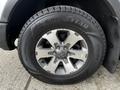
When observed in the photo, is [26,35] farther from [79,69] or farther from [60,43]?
[79,69]

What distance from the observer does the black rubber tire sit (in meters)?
2.68

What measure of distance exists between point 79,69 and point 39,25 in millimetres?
726

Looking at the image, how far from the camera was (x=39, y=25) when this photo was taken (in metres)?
2.70

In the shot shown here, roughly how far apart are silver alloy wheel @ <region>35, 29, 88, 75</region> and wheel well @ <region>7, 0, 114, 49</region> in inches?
14.9

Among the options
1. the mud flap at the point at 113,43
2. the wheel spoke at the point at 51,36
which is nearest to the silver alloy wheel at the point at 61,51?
the wheel spoke at the point at 51,36

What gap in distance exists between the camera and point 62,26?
8.87ft

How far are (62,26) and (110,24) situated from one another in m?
0.58

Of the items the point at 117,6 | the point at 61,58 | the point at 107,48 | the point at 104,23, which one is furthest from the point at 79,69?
the point at 117,6

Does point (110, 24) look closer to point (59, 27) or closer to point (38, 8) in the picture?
point (59, 27)

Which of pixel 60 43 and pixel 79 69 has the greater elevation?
pixel 60 43

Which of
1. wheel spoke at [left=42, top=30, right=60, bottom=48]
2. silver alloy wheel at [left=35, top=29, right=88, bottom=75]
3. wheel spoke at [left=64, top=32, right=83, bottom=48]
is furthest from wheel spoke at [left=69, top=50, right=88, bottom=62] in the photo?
wheel spoke at [left=42, top=30, right=60, bottom=48]

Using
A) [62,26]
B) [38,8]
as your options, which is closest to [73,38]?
[62,26]

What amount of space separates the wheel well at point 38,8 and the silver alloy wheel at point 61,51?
0.38 meters

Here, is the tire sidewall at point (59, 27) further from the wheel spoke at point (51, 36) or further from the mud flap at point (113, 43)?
the mud flap at point (113, 43)
